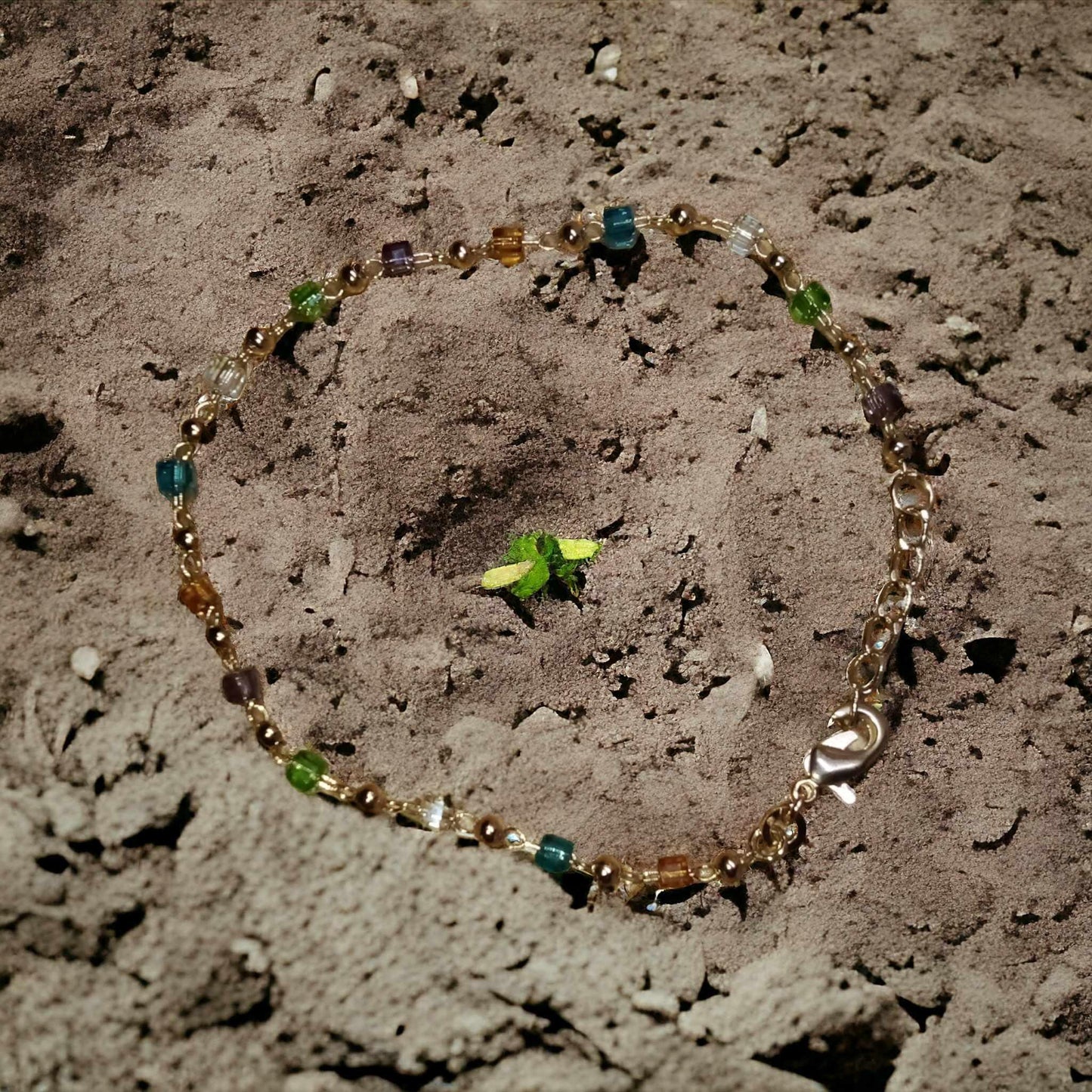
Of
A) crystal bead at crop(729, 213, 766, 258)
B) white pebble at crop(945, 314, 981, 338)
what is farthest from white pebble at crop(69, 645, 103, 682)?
white pebble at crop(945, 314, 981, 338)

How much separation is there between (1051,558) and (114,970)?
222 cm

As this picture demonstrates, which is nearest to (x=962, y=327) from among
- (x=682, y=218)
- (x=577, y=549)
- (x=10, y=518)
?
(x=682, y=218)

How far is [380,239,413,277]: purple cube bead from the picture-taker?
2420mm

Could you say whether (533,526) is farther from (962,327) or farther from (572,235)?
(962,327)

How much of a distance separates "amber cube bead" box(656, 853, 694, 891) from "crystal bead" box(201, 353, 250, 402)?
1479 mm

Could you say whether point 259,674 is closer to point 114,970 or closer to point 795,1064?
point 114,970

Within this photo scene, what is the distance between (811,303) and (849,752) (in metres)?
1.04

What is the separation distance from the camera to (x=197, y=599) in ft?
7.51

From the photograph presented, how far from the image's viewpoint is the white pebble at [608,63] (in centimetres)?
253

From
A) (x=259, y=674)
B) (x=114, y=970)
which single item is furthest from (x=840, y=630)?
(x=114, y=970)

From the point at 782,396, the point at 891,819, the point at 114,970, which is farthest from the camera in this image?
the point at 782,396

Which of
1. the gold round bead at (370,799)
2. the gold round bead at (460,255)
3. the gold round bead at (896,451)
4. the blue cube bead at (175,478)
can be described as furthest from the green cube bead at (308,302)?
the gold round bead at (896,451)

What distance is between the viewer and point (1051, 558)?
230 cm

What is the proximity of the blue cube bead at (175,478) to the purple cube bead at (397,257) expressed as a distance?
2.20ft
